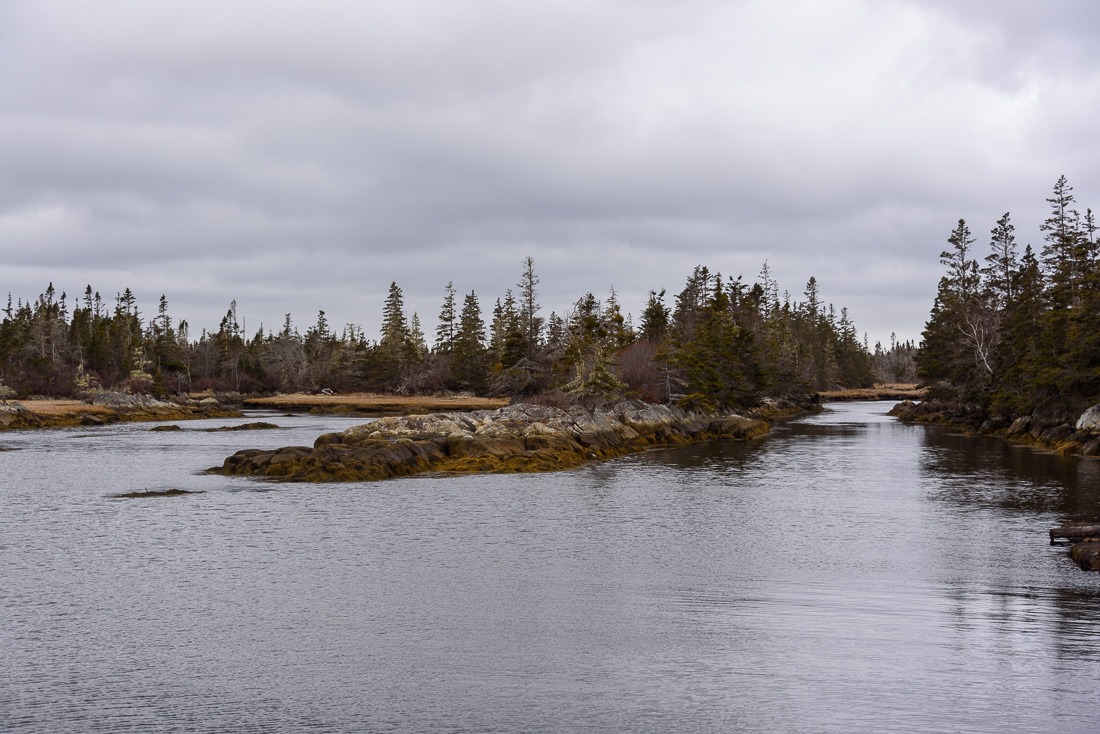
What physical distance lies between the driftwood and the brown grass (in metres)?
72.3

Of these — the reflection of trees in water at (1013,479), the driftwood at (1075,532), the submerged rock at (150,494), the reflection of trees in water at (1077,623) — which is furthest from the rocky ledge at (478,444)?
the reflection of trees in water at (1077,623)

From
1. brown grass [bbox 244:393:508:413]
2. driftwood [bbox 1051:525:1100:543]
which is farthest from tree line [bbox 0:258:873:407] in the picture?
driftwood [bbox 1051:525:1100:543]

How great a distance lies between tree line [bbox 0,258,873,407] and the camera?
7350 cm

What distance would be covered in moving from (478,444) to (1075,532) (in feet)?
98.3

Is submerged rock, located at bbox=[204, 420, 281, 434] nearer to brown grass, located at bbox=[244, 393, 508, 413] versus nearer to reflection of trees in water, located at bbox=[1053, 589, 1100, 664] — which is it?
brown grass, located at bbox=[244, 393, 508, 413]

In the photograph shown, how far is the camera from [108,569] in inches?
867

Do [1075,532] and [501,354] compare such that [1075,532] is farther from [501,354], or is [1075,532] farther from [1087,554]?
[501,354]

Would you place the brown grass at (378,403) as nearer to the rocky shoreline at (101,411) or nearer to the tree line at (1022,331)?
the rocky shoreline at (101,411)

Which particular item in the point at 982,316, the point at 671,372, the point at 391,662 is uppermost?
the point at 982,316

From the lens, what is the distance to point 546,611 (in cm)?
1819

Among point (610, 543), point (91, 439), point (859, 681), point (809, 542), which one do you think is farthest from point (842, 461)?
point (91, 439)

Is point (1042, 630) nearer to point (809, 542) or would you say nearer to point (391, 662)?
point (809, 542)

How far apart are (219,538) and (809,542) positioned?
1813cm

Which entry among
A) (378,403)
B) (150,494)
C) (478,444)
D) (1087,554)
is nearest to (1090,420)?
(1087,554)
